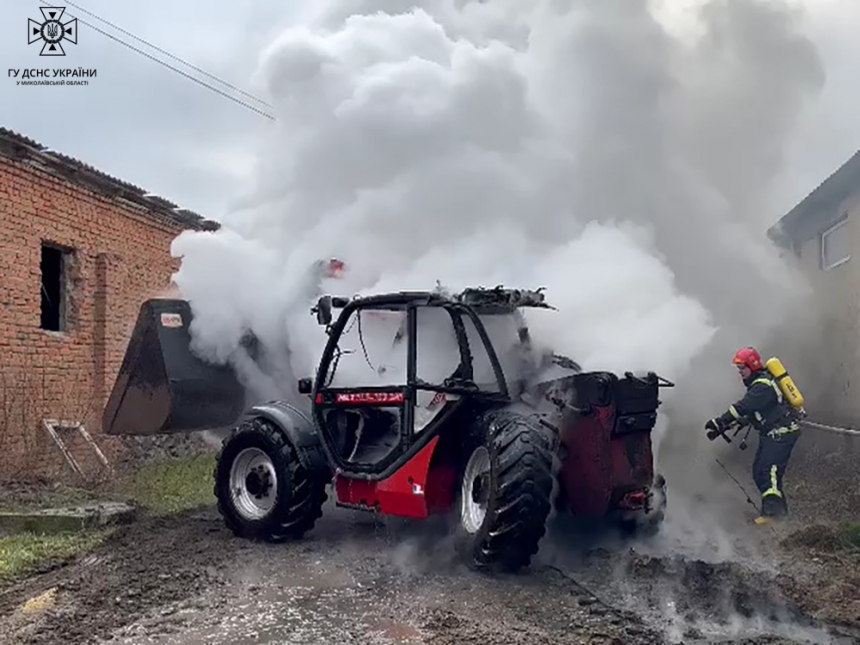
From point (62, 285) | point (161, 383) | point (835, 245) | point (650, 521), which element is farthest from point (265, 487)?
point (835, 245)

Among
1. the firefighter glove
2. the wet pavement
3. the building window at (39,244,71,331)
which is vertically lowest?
the wet pavement

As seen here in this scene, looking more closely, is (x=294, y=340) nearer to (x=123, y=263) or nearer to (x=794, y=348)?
(x=123, y=263)

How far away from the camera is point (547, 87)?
11430mm

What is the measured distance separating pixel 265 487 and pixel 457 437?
1.83 m

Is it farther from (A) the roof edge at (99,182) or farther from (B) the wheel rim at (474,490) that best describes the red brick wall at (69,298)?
(B) the wheel rim at (474,490)

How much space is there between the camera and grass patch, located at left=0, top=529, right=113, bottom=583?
642cm

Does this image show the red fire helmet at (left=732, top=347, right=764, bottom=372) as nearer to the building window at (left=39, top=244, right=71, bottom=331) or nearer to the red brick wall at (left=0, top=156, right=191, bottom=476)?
the red brick wall at (left=0, top=156, right=191, bottom=476)

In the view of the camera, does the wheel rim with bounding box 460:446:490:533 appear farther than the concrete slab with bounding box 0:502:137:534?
No

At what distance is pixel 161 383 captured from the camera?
921cm

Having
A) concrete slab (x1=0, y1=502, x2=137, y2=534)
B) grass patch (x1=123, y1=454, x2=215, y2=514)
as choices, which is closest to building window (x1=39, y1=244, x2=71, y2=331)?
grass patch (x1=123, y1=454, x2=215, y2=514)

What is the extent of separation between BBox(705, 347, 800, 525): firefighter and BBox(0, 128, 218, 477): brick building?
7401 millimetres

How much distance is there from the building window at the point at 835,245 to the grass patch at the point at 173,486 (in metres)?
8.67

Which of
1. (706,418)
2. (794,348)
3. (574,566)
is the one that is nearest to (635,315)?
(574,566)

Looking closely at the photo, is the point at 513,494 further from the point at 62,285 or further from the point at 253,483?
the point at 62,285
